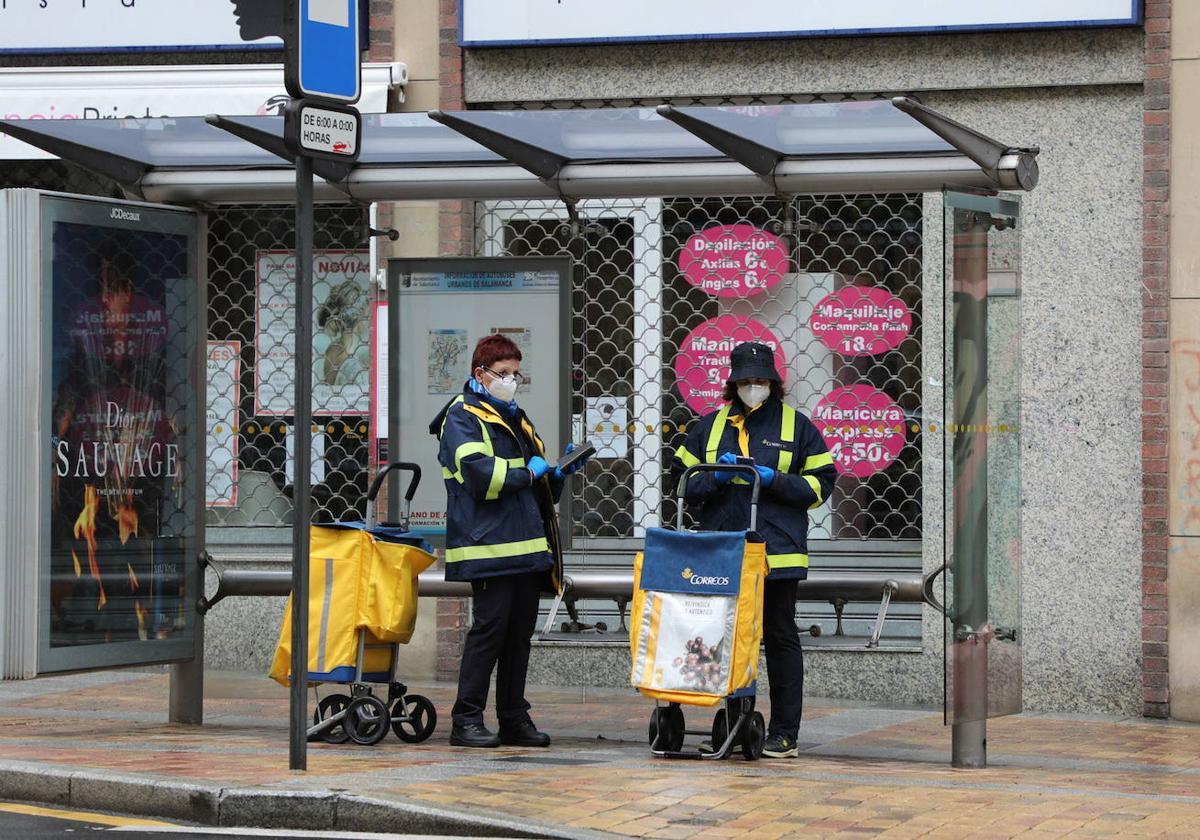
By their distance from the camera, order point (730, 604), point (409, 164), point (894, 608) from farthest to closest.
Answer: point (894, 608)
point (409, 164)
point (730, 604)

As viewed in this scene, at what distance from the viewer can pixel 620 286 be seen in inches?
443

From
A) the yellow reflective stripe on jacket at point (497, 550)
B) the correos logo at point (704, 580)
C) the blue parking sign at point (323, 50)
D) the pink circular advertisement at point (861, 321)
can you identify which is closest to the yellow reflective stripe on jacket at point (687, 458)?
the correos logo at point (704, 580)

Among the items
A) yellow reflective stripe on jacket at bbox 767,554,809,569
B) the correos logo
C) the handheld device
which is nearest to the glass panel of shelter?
yellow reflective stripe on jacket at bbox 767,554,809,569

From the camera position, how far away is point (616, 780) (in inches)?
282

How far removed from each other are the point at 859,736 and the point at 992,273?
97.3 inches

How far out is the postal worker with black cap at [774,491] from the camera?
8195 mm

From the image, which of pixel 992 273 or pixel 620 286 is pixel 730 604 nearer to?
pixel 992 273

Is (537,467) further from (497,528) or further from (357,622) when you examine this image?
(357,622)

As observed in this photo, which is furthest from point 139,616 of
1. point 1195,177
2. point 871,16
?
point 1195,177

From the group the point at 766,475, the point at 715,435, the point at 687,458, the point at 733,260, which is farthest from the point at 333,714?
the point at 733,260

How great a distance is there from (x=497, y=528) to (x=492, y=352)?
2.48 feet

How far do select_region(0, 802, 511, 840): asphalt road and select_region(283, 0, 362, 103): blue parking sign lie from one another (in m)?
2.59

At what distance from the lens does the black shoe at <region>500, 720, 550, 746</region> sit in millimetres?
8438

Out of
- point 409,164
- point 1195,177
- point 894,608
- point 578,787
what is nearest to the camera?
point 578,787
